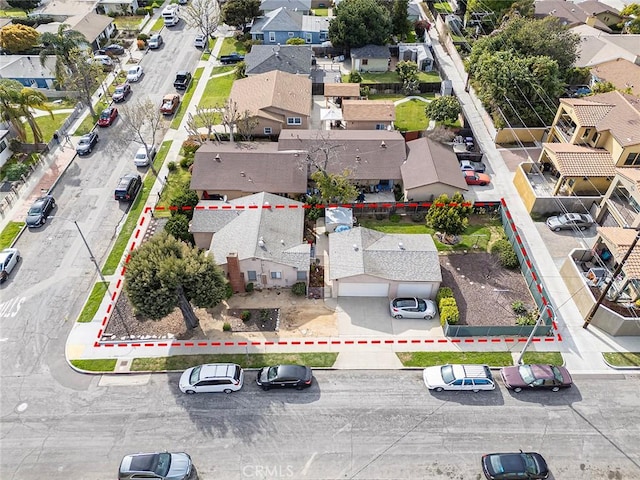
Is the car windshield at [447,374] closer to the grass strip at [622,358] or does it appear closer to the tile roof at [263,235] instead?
the grass strip at [622,358]

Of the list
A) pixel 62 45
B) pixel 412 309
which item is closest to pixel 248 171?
pixel 412 309

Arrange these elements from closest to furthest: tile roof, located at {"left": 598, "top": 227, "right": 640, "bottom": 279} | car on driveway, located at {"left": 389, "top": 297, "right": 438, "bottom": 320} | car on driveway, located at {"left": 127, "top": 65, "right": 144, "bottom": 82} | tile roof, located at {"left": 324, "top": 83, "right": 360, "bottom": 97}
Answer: tile roof, located at {"left": 598, "top": 227, "right": 640, "bottom": 279} < car on driveway, located at {"left": 389, "top": 297, "right": 438, "bottom": 320} < tile roof, located at {"left": 324, "top": 83, "right": 360, "bottom": 97} < car on driveway, located at {"left": 127, "top": 65, "right": 144, "bottom": 82}

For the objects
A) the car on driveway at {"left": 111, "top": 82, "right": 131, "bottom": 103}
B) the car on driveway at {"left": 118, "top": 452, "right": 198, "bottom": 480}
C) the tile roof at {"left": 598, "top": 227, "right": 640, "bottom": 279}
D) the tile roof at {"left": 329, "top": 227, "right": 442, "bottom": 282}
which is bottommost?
the car on driveway at {"left": 118, "top": 452, "right": 198, "bottom": 480}

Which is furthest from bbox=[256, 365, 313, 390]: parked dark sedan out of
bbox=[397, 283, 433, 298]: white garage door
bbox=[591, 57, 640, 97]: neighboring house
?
bbox=[591, 57, 640, 97]: neighboring house

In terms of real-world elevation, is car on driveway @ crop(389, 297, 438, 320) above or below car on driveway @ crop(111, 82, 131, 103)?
below

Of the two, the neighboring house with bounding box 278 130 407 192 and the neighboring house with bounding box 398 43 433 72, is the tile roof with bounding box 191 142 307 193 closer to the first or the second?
the neighboring house with bounding box 278 130 407 192

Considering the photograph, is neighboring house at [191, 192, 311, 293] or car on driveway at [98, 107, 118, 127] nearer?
neighboring house at [191, 192, 311, 293]
